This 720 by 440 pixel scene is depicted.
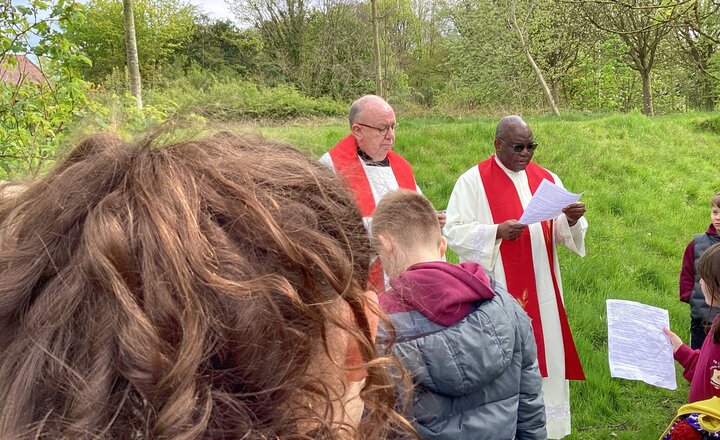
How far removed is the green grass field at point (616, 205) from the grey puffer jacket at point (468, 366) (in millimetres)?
2336

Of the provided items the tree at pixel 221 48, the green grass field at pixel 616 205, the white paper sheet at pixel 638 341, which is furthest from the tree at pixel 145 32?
the white paper sheet at pixel 638 341

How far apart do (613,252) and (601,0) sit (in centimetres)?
314

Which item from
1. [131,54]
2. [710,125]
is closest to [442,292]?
[131,54]

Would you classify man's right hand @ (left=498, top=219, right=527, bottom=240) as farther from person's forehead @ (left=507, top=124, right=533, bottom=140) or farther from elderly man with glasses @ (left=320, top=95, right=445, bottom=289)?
person's forehead @ (left=507, top=124, right=533, bottom=140)

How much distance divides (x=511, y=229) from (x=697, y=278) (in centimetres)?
148

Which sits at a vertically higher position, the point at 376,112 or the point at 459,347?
the point at 376,112

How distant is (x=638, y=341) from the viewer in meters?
3.19

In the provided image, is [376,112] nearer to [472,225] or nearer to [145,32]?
[472,225]

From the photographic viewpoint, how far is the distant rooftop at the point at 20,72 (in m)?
2.99

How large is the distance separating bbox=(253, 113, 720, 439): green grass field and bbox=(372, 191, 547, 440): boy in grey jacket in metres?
2.32

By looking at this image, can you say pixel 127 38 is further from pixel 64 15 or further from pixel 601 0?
pixel 601 0

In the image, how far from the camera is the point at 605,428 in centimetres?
398

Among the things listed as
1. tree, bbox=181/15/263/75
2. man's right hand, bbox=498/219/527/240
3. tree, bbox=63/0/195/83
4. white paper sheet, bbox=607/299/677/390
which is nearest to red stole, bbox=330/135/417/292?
man's right hand, bbox=498/219/527/240

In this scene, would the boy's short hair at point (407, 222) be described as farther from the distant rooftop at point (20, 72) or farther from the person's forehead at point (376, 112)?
the distant rooftop at point (20, 72)
